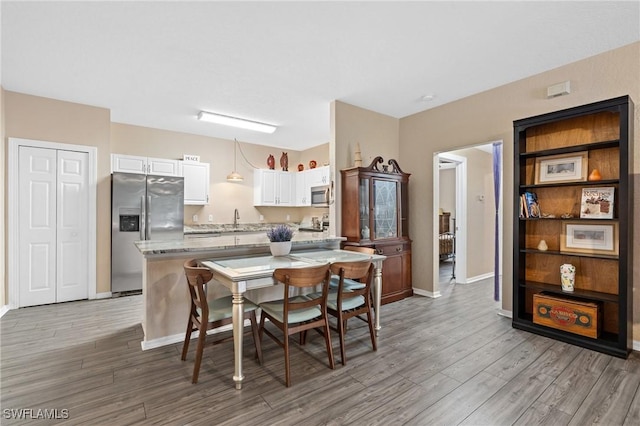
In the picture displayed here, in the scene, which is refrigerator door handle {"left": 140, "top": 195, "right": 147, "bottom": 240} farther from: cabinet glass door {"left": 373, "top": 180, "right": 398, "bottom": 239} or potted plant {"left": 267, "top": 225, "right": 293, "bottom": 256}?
cabinet glass door {"left": 373, "top": 180, "right": 398, "bottom": 239}

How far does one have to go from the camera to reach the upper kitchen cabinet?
482 cm

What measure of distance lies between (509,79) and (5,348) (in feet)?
18.9

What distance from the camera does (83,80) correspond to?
344cm

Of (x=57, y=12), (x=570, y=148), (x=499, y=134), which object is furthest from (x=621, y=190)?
(x=57, y=12)

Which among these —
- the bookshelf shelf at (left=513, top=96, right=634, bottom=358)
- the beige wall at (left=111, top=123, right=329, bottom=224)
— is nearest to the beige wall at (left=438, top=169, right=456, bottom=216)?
the beige wall at (left=111, top=123, right=329, bottom=224)

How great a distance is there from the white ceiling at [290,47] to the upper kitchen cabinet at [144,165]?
99 cm

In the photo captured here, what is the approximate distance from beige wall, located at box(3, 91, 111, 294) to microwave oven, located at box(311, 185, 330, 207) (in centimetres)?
347

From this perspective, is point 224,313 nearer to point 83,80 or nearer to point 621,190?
point 83,80

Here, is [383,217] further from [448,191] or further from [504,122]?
[448,191]

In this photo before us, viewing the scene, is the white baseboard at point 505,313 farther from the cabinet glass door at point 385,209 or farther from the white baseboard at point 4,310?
the white baseboard at point 4,310

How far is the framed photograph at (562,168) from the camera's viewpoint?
2.94 meters

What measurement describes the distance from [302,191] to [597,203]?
483cm

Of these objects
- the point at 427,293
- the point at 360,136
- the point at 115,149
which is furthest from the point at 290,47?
the point at 115,149

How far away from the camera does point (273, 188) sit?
6508mm
